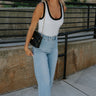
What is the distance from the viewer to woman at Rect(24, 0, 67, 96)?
2.08 metres

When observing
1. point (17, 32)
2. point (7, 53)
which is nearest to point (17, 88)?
point (7, 53)

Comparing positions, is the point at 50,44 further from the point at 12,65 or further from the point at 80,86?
the point at 80,86

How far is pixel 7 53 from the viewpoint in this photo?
Result: 3.28m

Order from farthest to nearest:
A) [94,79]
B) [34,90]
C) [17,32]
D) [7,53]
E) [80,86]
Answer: [17,32]
[94,79]
[80,86]
[34,90]
[7,53]

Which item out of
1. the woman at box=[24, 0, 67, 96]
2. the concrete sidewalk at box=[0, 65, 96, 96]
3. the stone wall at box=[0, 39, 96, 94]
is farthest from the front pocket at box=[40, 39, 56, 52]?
the concrete sidewalk at box=[0, 65, 96, 96]

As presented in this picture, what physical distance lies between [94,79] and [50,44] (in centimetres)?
236

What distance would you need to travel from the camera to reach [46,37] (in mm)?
2191

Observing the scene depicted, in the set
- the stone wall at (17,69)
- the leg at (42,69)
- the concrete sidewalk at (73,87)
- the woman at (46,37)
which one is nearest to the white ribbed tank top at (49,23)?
the woman at (46,37)

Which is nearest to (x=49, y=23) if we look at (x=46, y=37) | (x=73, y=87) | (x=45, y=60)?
(x=46, y=37)

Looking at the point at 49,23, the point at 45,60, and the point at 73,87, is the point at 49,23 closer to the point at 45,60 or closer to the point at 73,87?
the point at 45,60

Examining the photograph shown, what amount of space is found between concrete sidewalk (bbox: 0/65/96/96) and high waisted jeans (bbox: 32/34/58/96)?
3.60 ft

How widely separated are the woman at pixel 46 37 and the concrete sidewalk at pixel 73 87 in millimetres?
1125

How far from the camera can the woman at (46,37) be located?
2.08 m

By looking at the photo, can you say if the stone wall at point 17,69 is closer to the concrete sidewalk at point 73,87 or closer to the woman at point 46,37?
the concrete sidewalk at point 73,87
